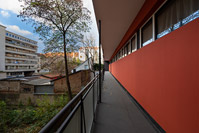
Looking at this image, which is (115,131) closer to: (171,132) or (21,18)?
(171,132)

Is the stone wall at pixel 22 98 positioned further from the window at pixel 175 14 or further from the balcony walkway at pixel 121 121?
the window at pixel 175 14

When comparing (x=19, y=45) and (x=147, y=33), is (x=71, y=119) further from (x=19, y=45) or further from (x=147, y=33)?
(x=19, y=45)

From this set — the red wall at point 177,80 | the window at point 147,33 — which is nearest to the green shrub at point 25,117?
the red wall at point 177,80

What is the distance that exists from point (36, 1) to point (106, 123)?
877cm

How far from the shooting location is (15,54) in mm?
36375

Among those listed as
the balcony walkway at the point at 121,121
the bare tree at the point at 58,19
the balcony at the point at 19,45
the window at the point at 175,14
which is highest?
the balcony at the point at 19,45

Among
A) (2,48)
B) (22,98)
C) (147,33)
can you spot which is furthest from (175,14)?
(2,48)

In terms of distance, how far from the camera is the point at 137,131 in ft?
6.12

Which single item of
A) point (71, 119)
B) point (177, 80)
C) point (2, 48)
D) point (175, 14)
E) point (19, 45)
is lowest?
point (71, 119)

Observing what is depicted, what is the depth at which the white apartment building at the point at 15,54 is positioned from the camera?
97.2 feet

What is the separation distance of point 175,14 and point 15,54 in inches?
2023

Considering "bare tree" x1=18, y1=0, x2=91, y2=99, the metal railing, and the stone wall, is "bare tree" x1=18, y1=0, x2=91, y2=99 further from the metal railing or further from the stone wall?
the stone wall

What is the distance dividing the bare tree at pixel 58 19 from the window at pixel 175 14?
22.9 feet

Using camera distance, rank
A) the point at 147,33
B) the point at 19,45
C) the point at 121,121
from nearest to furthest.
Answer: the point at 121,121 < the point at 147,33 < the point at 19,45
